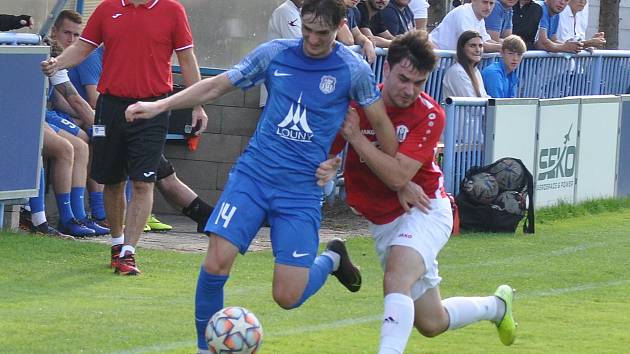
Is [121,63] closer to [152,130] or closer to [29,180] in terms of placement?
[152,130]

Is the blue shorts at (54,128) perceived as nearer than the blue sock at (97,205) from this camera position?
Yes

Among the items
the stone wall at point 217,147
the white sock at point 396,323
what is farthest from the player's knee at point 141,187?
the stone wall at point 217,147

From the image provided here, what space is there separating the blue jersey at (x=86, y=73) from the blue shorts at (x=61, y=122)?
0.41 m

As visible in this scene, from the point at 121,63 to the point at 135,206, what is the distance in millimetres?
1091

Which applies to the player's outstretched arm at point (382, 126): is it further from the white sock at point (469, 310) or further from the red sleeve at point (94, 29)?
the red sleeve at point (94, 29)

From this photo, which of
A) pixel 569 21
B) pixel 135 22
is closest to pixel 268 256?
pixel 135 22

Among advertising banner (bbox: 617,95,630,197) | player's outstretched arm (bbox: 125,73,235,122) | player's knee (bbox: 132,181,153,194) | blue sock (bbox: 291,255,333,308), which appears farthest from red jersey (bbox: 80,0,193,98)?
advertising banner (bbox: 617,95,630,197)

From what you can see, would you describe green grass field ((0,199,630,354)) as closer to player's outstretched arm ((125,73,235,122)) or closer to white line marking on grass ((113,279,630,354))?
white line marking on grass ((113,279,630,354))

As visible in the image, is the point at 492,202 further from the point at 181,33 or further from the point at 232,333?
the point at 232,333

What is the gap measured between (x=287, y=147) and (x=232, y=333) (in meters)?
1.02

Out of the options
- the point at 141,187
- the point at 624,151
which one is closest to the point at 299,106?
the point at 141,187

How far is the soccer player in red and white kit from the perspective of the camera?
7051mm

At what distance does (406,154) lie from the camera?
23.5ft

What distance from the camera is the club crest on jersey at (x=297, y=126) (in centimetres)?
718
